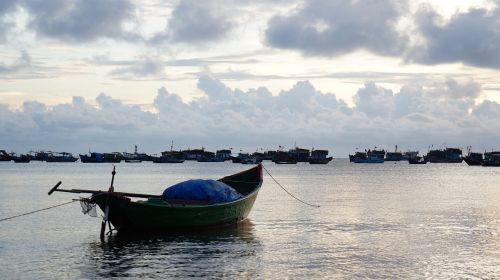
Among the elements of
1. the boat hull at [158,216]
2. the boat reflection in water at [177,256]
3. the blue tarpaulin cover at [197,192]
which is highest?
the blue tarpaulin cover at [197,192]

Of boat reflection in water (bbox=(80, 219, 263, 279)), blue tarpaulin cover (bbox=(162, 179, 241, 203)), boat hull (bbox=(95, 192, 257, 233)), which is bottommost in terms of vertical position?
boat reflection in water (bbox=(80, 219, 263, 279))

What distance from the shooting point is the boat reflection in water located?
837 inches

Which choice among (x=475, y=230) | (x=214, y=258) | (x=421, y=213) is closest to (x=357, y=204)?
(x=421, y=213)

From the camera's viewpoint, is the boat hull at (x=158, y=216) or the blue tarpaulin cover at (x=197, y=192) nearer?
the boat hull at (x=158, y=216)

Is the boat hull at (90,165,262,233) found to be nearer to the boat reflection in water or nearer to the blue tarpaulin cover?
the blue tarpaulin cover

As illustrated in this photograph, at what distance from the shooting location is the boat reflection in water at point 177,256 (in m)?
21.3

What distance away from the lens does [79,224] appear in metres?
34.3

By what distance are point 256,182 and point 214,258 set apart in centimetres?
1657

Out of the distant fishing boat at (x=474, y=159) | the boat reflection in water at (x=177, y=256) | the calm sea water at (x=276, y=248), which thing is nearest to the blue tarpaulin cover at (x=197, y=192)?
the boat reflection in water at (x=177, y=256)

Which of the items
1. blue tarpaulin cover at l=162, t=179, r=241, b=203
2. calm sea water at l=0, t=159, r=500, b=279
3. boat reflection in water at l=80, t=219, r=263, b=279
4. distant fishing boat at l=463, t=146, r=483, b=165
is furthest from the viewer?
distant fishing boat at l=463, t=146, r=483, b=165

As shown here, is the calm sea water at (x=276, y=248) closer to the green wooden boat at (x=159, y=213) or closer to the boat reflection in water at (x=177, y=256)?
the boat reflection in water at (x=177, y=256)

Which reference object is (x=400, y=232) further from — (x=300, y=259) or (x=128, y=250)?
(x=128, y=250)

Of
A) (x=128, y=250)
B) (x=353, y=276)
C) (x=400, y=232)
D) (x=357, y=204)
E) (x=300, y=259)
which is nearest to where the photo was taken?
(x=353, y=276)

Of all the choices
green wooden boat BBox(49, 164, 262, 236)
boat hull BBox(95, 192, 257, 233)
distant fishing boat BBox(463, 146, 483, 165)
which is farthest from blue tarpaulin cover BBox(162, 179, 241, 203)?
distant fishing boat BBox(463, 146, 483, 165)
